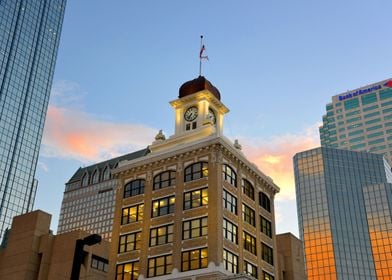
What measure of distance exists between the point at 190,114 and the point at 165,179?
12242 mm

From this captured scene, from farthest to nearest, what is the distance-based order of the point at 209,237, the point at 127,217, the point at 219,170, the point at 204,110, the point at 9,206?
the point at 9,206, the point at 204,110, the point at 127,217, the point at 219,170, the point at 209,237

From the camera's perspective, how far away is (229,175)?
222ft

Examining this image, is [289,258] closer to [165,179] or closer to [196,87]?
[165,179]

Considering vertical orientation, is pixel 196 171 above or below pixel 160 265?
above

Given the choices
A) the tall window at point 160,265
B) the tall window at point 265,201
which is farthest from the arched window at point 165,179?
the tall window at point 265,201

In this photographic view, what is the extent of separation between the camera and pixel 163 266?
208 feet

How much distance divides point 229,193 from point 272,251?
510 inches

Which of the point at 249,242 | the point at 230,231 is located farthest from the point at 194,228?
the point at 249,242

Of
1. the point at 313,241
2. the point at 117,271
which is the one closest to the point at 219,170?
the point at 117,271

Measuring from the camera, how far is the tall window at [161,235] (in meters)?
64.9

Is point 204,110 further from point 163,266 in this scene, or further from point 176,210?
point 163,266

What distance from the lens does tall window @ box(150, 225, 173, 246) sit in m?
64.9

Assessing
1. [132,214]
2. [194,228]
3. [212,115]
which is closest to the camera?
[194,228]

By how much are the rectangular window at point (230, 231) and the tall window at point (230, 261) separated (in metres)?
1.85
